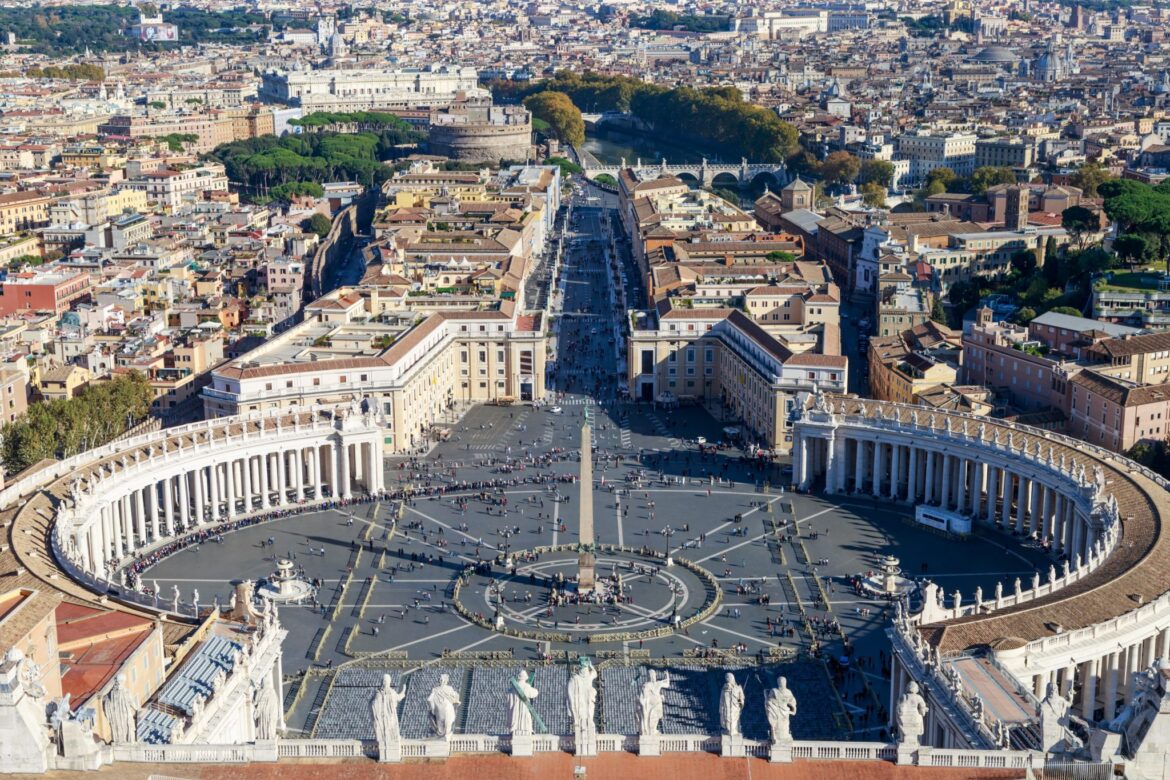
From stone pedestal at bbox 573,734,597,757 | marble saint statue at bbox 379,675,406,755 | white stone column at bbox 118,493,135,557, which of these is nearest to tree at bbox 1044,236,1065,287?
white stone column at bbox 118,493,135,557

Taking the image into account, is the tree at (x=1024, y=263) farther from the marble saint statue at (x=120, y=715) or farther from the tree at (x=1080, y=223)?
the marble saint statue at (x=120, y=715)

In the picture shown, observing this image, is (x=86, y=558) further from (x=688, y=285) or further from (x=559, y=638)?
(x=688, y=285)

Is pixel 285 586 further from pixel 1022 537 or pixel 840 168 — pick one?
pixel 840 168

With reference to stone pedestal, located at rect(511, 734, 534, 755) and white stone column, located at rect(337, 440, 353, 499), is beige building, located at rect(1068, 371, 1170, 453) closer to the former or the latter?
white stone column, located at rect(337, 440, 353, 499)

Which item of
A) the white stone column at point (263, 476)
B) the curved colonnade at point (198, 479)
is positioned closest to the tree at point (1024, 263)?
the curved colonnade at point (198, 479)

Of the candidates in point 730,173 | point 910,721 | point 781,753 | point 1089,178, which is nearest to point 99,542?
point 781,753
